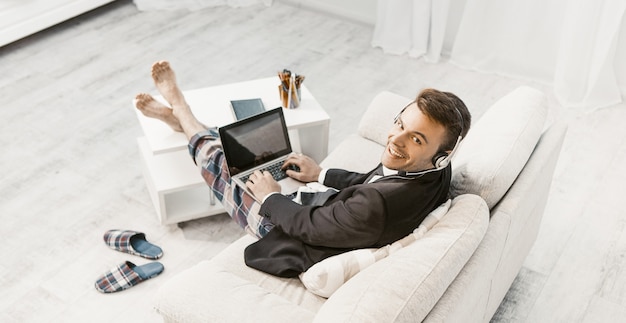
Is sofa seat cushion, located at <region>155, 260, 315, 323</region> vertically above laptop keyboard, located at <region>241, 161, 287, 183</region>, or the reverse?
sofa seat cushion, located at <region>155, 260, 315, 323</region>

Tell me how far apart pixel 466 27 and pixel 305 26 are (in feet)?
3.60

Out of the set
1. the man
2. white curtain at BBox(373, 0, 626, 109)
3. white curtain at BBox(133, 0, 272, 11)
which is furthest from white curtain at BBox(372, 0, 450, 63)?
the man

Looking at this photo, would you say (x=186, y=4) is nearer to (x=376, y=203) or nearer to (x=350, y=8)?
(x=350, y=8)

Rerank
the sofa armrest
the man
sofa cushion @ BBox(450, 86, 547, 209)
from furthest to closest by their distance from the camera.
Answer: sofa cushion @ BBox(450, 86, 547, 209) → the man → the sofa armrest

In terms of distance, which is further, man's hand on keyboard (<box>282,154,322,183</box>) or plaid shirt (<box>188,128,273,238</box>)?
man's hand on keyboard (<box>282,154,322,183</box>)

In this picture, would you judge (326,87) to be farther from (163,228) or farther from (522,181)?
(522,181)

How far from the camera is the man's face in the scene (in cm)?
196

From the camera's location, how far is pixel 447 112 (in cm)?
193

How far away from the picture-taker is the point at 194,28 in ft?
15.1

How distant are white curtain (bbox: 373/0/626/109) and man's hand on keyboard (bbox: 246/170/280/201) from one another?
86.9 inches

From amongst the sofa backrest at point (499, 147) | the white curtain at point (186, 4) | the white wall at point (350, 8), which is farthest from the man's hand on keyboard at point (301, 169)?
the white curtain at point (186, 4)

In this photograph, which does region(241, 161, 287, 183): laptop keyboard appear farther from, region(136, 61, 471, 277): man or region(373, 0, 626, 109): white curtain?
region(373, 0, 626, 109): white curtain

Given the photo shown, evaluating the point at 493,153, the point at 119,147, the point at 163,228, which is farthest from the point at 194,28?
the point at 493,153

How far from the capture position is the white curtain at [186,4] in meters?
4.82
